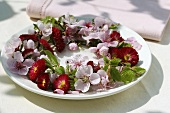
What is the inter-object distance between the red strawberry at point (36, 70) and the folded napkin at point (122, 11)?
330 millimetres

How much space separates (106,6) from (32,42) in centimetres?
34

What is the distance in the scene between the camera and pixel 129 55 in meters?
0.87

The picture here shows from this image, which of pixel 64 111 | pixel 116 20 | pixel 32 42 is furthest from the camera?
pixel 116 20

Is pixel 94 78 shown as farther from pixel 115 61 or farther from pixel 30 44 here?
pixel 30 44

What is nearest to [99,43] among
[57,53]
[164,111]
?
[57,53]

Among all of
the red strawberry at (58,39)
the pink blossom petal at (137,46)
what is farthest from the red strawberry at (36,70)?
the pink blossom petal at (137,46)

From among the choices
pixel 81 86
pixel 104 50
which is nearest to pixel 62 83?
pixel 81 86

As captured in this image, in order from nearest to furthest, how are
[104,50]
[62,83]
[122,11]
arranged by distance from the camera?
1. [62,83]
2. [104,50]
3. [122,11]

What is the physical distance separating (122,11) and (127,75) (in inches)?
14.6

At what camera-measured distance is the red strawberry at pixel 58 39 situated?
0.94 m

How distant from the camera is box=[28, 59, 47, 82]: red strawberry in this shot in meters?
0.82

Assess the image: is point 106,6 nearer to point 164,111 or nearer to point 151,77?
point 151,77

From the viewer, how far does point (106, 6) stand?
1165 millimetres

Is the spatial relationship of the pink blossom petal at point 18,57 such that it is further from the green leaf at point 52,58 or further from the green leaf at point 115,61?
the green leaf at point 115,61
